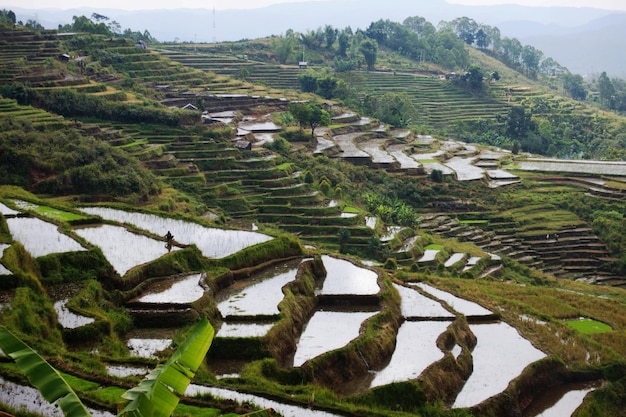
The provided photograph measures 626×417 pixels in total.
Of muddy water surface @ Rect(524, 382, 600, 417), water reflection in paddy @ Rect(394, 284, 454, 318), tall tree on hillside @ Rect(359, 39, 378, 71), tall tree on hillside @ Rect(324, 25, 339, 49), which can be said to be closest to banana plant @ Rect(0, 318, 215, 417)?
muddy water surface @ Rect(524, 382, 600, 417)

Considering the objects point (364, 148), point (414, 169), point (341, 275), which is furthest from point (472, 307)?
point (364, 148)

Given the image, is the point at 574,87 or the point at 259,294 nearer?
the point at 259,294

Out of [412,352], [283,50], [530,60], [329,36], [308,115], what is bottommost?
Result: [412,352]

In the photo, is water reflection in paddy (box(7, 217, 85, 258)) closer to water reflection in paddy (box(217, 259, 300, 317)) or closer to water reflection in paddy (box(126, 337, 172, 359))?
water reflection in paddy (box(126, 337, 172, 359))

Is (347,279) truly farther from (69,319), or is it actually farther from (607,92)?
(607,92)

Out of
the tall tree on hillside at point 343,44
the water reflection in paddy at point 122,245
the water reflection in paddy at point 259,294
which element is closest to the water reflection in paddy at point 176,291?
the water reflection in paddy at point 259,294

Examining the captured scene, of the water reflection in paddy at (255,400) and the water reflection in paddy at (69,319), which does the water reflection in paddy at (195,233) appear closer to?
the water reflection in paddy at (69,319)

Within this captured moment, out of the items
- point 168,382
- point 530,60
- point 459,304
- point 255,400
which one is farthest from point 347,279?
point 530,60
